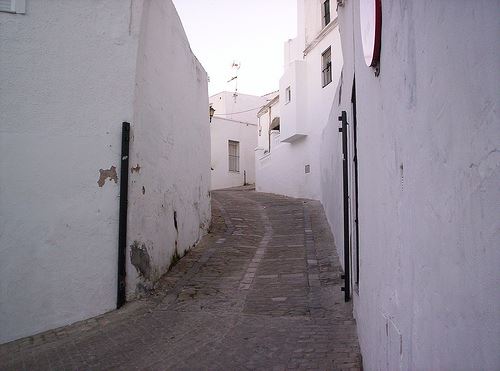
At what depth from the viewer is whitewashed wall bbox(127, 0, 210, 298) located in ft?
18.9

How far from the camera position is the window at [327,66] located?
16.3 meters

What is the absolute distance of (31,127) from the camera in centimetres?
500

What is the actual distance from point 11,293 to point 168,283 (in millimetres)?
2207

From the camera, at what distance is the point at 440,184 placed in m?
1.31

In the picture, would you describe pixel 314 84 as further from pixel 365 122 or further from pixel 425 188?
pixel 425 188

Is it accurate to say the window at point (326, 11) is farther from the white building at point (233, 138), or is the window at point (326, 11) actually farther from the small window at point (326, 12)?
the white building at point (233, 138)

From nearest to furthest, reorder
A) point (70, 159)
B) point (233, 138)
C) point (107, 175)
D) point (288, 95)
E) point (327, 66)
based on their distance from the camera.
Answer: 1. point (70, 159)
2. point (107, 175)
3. point (327, 66)
4. point (288, 95)
5. point (233, 138)

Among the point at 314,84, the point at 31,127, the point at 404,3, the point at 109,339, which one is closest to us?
the point at 404,3

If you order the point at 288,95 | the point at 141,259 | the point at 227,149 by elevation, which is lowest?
the point at 141,259

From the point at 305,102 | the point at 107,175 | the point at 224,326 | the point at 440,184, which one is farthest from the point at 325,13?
the point at 440,184

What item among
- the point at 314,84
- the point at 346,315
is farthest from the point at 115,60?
the point at 314,84

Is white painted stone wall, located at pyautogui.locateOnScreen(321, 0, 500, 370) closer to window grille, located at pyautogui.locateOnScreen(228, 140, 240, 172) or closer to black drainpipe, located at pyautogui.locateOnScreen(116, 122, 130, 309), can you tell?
black drainpipe, located at pyautogui.locateOnScreen(116, 122, 130, 309)

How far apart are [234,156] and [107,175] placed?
22.9m

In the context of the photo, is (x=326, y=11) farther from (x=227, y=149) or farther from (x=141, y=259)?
(x=141, y=259)
